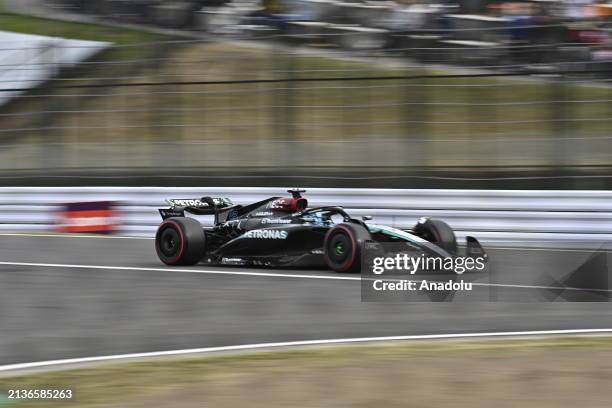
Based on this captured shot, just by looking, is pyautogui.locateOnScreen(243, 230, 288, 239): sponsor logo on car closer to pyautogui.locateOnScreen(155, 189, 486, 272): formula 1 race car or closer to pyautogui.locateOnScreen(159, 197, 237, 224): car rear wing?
pyautogui.locateOnScreen(155, 189, 486, 272): formula 1 race car

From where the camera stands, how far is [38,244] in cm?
1333

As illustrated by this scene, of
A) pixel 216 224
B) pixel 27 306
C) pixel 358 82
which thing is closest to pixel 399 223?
pixel 358 82

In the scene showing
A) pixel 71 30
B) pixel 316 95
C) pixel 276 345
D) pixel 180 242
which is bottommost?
pixel 276 345

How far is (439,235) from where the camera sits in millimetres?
9727

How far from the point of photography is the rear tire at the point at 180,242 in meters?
10.6

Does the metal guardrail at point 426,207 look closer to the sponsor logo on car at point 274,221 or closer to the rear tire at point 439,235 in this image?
the sponsor logo on car at point 274,221

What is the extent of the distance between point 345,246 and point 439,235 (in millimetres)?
884

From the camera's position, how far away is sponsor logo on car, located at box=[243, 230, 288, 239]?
33.6 feet

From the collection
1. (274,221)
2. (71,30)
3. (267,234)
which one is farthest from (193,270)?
(71,30)

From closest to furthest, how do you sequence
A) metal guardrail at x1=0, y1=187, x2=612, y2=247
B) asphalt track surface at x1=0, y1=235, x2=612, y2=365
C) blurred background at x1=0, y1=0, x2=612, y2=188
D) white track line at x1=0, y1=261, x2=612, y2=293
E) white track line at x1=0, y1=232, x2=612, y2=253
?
asphalt track surface at x1=0, y1=235, x2=612, y2=365 < white track line at x1=0, y1=261, x2=612, y2=293 < white track line at x1=0, y1=232, x2=612, y2=253 < metal guardrail at x1=0, y1=187, x2=612, y2=247 < blurred background at x1=0, y1=0, x2=612, y2=188

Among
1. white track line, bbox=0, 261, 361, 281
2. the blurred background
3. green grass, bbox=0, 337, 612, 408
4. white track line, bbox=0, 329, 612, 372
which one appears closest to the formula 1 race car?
white track line, bbox=0, 261, 361, 281

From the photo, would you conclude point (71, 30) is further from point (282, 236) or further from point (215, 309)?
point (215, 309)

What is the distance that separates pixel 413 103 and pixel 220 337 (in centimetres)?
766

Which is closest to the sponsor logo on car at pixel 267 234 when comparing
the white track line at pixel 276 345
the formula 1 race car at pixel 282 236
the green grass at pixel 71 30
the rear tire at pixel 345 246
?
the formula 1 race car at pixel 282 236
